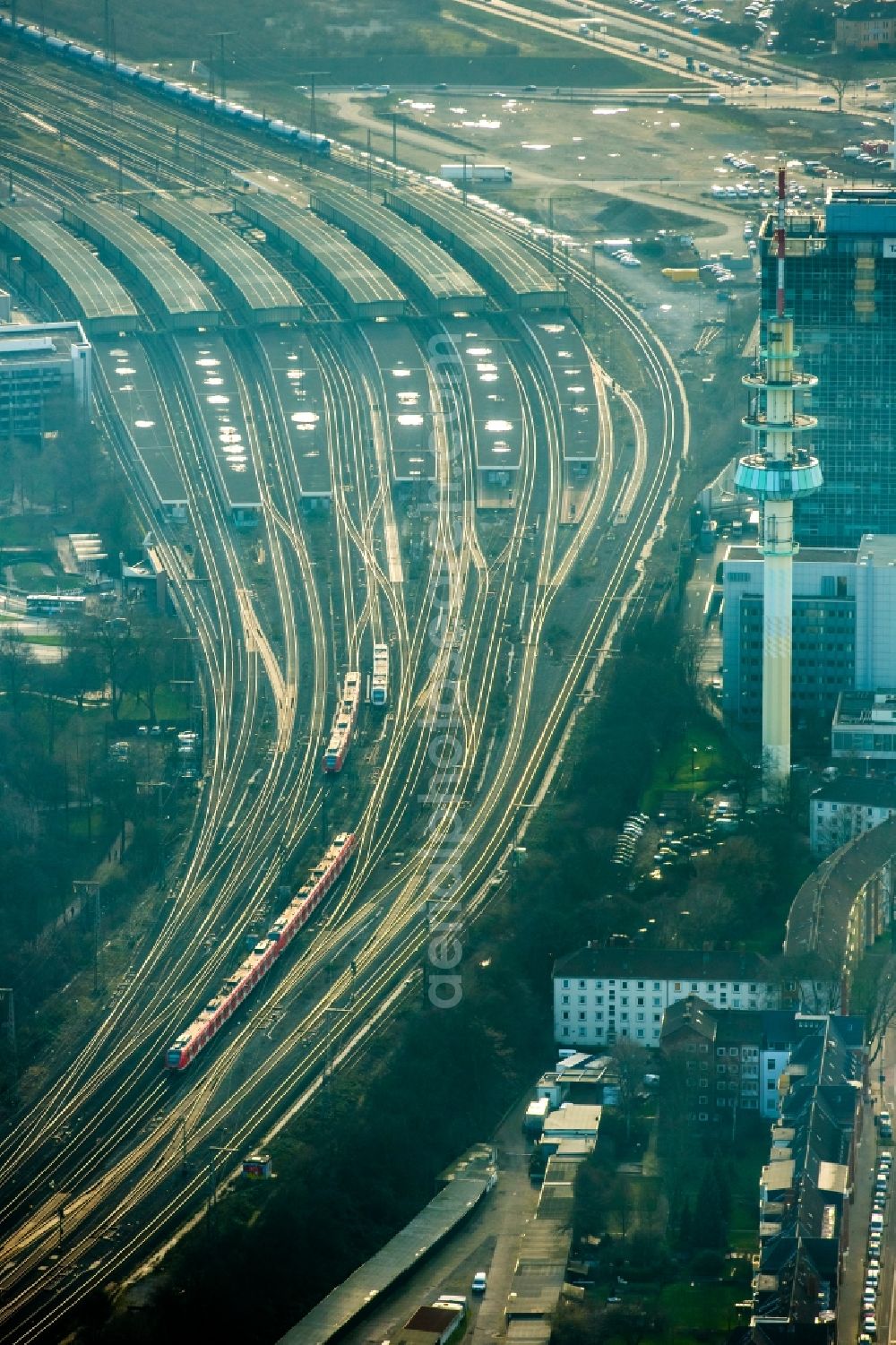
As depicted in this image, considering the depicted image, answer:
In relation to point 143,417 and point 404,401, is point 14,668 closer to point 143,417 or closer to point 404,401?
point 143,417

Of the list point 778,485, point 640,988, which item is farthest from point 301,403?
point 640,988

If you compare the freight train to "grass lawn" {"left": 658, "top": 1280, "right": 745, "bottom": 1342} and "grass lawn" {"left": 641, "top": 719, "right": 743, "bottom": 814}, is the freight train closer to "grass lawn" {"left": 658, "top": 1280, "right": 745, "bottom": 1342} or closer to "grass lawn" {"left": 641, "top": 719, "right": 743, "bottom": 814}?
"grass lawn" {"left": 641, "top": 719, "right": 743, "bottom": 814}

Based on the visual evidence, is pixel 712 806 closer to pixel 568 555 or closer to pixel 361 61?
pixel 568 555

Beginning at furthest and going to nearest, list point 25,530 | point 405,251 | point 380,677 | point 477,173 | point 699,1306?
point 477,173 → point 405,251 → point 25,530 → point 380,677 → point 699,1306

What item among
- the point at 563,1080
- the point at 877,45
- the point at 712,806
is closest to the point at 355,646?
the point at 712,806

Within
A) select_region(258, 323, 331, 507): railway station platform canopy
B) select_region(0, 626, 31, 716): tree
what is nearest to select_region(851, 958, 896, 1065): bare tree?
select_region(0, 626, 31, 716): tree

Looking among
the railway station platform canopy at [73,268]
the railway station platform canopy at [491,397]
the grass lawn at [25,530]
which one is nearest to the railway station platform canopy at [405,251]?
the railway station platform canopy at [491,397]
